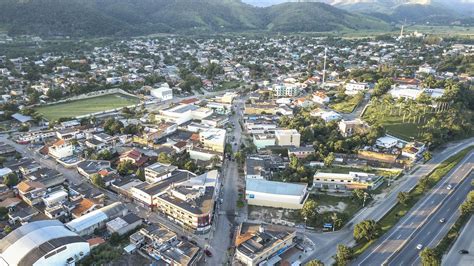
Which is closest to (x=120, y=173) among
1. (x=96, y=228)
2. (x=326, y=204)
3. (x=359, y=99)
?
(x=96, y=228)

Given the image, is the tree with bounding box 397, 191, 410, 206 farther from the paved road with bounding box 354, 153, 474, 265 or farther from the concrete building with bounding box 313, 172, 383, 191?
the concrete building with bounding box 313, 172, 383, 191

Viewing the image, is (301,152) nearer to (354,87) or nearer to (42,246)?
(42,246)

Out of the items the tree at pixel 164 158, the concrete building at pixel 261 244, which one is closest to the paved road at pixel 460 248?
the concrete building at pixel 261 244

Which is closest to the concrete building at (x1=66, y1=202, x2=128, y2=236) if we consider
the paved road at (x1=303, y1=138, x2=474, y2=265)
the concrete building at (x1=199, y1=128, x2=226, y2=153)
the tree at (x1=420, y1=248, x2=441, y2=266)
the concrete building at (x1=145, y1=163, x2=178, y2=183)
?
the concrete building at (x1=145, y1=163, x2=178, y2=183)

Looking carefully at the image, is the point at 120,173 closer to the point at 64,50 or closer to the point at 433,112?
the point at 433,112

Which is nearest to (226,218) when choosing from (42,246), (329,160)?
(42,246)

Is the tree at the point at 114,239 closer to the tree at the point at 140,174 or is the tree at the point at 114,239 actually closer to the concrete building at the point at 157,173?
the concrete building at the point at 157,173
